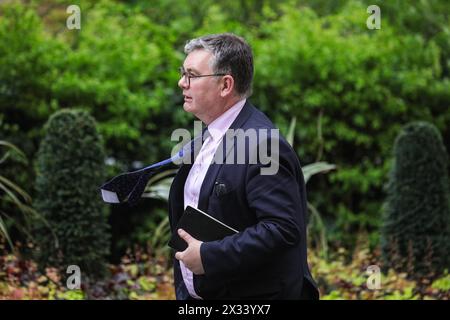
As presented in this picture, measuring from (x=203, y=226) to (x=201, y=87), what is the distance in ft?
1.64

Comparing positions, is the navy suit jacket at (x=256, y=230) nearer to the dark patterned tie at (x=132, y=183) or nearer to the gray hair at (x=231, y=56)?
the gray hair at (x=231, y=56)

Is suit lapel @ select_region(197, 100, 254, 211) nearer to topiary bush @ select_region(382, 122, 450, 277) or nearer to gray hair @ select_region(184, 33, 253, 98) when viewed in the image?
gray hair @ select_region(184, 33, 253, 98)

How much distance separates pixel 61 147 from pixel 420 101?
3.68m

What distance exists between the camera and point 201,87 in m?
2.68

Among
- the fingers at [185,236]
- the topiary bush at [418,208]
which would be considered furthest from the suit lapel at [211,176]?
the topiary bush at [418,208]

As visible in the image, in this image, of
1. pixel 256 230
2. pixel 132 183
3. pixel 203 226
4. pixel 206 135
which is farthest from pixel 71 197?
pixel 256 230

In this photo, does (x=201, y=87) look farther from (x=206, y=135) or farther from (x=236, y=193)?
(x=236, y=193)

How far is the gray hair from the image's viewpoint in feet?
8.72

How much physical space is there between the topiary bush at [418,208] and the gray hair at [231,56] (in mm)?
3390

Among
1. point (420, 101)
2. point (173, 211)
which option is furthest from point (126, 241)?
point (173, 211)

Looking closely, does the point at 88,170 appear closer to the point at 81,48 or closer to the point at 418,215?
the point at 81,48

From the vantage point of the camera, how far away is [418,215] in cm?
590

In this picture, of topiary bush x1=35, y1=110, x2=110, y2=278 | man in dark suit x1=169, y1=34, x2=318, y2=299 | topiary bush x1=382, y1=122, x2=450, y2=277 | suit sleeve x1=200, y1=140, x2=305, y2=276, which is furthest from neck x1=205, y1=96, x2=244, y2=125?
topiary bush x1=382, y1=122, x2=450, y2=277

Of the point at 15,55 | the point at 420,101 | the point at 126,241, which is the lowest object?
the point at 126,241
